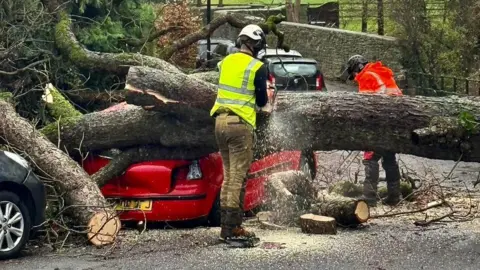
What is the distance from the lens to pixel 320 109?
31.7ft

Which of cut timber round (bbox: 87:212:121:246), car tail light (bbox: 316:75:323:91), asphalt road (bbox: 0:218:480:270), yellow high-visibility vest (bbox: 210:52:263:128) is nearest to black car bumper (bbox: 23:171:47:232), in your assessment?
asphalt road (bbox: 0:218:480:270)

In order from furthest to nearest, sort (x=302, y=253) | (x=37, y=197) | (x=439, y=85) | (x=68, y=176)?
(x=439, y=85) < (x=68, y=176) < (x=37, y=197) < (x=302, y=253)

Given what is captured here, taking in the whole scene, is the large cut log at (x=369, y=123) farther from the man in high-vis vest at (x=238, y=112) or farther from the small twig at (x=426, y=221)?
the man in high-vis vest at (x=238, y=112)

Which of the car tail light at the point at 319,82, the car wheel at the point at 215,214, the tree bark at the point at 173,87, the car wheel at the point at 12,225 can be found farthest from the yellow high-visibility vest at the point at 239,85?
the car tail light at the point at 319,82

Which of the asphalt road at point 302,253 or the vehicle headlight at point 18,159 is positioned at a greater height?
the vehicle headlight at point 18,159

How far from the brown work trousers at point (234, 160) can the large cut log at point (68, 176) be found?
1.03 m

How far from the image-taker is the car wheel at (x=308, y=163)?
34.5ft

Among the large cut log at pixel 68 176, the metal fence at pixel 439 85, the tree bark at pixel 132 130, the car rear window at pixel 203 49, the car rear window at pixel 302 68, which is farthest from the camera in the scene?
the car rear window at pixel 203 49

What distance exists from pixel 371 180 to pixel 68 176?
387 centimetres

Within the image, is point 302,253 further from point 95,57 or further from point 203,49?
point 203,49

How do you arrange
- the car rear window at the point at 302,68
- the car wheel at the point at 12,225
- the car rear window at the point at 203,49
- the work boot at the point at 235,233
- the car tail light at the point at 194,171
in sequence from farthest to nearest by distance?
the car rear window at the point at 203,49, the car rear window at the point at 302,68, the car tail light at the point at 194,171, the work boot at the point at 235,233, the car wheel at the point at 12,225

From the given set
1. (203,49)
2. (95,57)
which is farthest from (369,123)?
(203,49)

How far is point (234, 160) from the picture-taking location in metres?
8.84

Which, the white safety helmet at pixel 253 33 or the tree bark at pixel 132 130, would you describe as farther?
the tree bark at pixel 132 130
